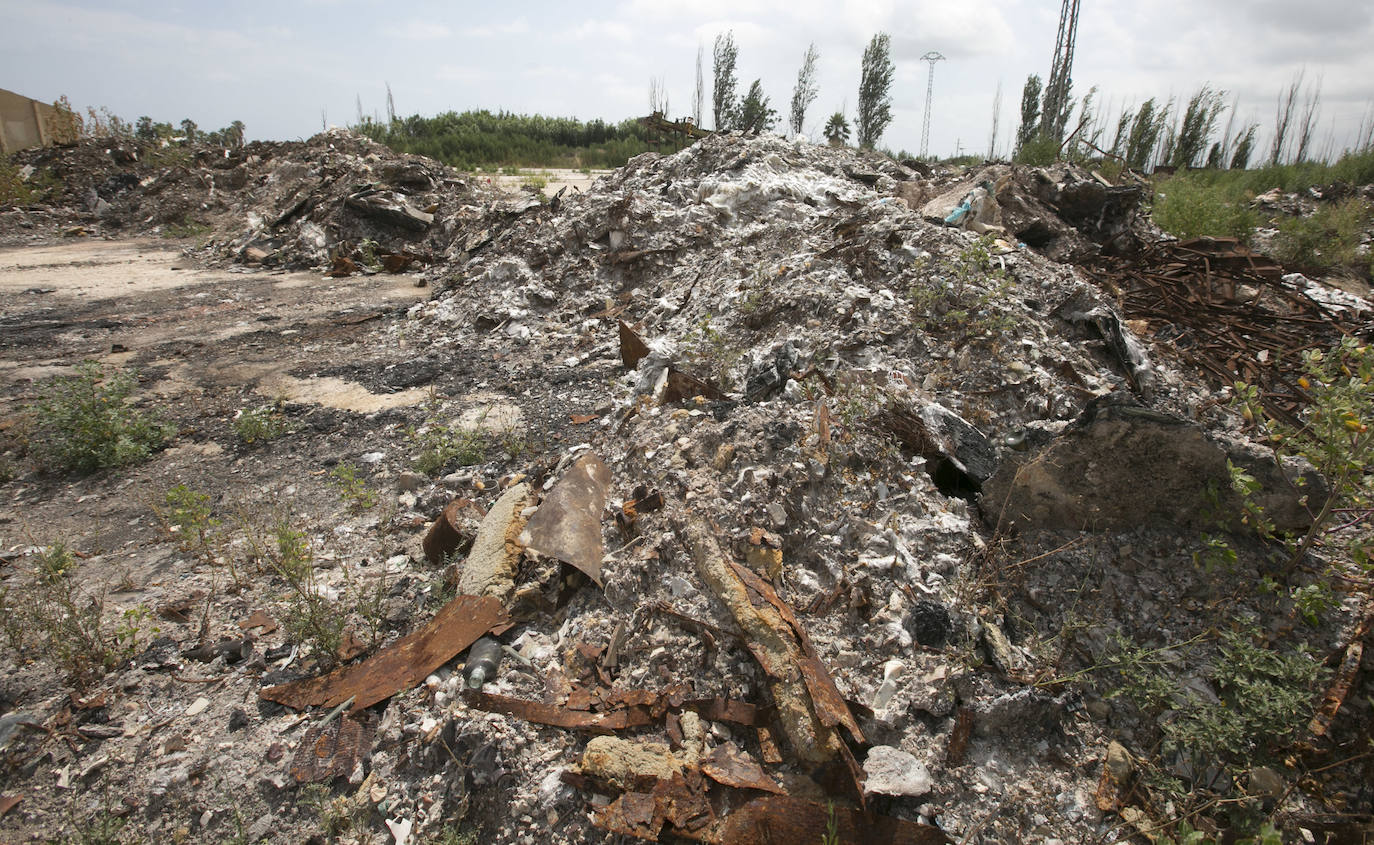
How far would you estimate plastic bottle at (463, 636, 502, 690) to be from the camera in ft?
6.63

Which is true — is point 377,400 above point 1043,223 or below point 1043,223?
below

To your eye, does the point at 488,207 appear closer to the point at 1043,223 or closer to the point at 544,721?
the point at 1043,223

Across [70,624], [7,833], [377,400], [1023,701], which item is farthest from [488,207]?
[1023,701]

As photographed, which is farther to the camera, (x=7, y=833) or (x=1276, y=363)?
(x=1276, y=363)

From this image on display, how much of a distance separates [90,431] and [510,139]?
1824cm

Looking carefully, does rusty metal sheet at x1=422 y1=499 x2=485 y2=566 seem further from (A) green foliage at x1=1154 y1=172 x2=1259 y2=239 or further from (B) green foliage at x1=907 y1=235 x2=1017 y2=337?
(A) green foliage at x1=1154 y1=172 x2=1259 y2=239

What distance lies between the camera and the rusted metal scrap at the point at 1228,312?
12.1ft

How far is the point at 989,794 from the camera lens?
168cm

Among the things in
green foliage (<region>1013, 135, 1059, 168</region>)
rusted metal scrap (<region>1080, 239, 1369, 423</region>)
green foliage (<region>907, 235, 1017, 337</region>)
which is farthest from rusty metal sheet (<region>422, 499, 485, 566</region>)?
green foliage (<region>1013, 135, 1059, 168</region>)

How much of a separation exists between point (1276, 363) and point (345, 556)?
5.36 meters

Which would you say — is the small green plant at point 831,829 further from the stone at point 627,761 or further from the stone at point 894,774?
the stone at point 627,761

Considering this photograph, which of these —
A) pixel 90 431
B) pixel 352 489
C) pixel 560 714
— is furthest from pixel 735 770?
pixel 90 431

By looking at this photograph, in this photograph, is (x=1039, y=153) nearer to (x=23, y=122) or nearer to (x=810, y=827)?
(x=810, y=827)

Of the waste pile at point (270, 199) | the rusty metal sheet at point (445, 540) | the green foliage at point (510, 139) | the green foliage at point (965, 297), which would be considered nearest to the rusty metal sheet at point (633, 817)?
the rusty metal sheet at point (445, 540)
